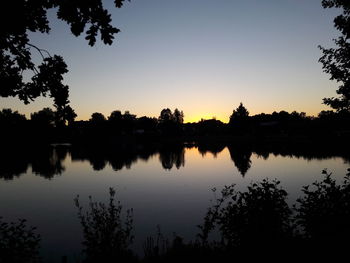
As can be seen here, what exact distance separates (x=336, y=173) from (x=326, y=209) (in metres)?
35.3

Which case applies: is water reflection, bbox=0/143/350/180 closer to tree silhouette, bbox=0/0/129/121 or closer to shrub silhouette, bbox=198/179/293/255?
shrub silhouette, bbox=198/179/293/255

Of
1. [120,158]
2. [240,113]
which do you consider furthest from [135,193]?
[240,113]

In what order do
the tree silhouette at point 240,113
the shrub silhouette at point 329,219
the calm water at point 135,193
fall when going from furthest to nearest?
the tree silhouette at point 240,113 → the calm water at point 135,193 → the shrub silhouette at point 329,219

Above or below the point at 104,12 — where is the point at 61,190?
below

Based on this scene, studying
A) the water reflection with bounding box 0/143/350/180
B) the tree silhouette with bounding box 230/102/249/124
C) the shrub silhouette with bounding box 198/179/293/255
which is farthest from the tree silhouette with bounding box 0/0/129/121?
the tree silhouette with bounding box 230/102/249/124

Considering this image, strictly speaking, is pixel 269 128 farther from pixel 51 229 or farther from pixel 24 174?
pixel 51 229

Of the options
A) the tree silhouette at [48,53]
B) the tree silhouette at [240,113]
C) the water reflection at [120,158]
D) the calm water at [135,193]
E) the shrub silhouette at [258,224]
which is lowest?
the calm water at [135,193]

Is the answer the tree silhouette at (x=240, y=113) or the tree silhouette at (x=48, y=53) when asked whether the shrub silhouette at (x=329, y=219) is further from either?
the tree silhouette at (x=240, y=113)

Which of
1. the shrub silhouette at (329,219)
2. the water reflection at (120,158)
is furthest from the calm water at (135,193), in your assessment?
the shrub silhouette at (329,219)

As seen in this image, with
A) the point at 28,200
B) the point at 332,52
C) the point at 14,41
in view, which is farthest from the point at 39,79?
the point at 28,200

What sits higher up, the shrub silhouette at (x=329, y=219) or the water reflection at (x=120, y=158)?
the shrub silhouette at (x=329, y=219)

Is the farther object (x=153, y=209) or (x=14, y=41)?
(x=153, y=209)

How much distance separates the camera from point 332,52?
39.9ft

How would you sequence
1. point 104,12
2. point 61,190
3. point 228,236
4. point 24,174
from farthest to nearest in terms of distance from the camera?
point 24,174 < point 61,190 < point 228,236 < point 104,12
